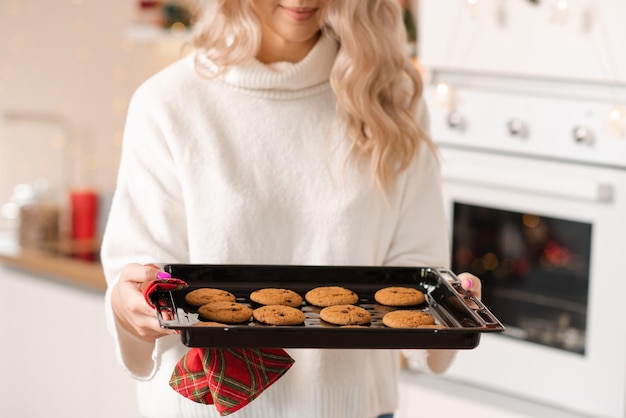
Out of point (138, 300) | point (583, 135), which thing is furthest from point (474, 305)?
point (583, 135)

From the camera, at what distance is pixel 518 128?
2.30 meters

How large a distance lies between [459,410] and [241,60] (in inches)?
46.1

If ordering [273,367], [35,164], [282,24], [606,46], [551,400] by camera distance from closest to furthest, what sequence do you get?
[273,367] → [282,24] → [606,46] → [551,400] → [35,164]

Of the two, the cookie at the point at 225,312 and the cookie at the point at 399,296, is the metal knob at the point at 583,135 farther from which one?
the cookie at the point at 225,312

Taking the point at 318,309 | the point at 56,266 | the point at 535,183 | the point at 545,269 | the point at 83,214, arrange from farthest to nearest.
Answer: the point at 83,214 → the point at 56,266 → the point at 545,269 → the point at 535,183 → the point at 318,309

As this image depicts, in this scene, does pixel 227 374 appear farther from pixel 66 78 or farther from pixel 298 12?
pixel 66 78

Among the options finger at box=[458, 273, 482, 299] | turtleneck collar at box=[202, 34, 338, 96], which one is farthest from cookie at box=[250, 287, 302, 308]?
turtleneck collar at box=[202, 34, 338, 96]

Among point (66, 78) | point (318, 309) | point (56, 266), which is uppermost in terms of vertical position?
point (66, 78)

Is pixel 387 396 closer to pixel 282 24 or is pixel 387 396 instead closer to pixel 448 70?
pixel 282 24

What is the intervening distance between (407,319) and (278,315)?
169 mm

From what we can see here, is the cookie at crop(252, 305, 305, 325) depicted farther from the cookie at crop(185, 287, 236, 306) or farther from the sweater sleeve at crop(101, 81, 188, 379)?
the sweater sleeve at crop(101, 81, 188, 379)

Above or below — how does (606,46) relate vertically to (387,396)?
above

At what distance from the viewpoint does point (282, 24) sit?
1.52 meters

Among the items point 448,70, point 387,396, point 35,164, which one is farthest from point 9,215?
point 387,396
